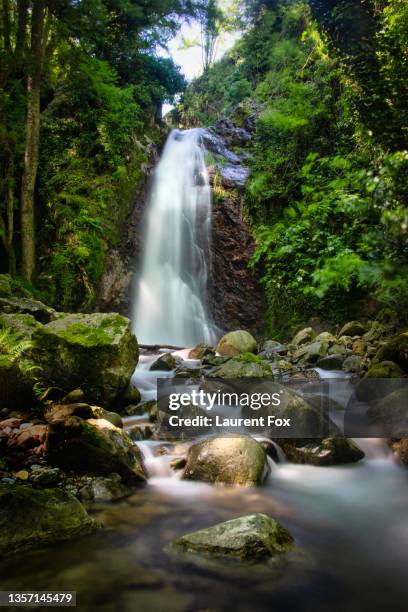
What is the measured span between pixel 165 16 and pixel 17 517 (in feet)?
51.9

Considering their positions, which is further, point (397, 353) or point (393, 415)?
point (397, 353)

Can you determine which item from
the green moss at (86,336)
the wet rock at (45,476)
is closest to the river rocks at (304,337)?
the green moss at (86,336)

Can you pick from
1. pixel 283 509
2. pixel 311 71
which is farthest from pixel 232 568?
pixel 311 71

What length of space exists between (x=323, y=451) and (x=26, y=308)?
588 centimetres

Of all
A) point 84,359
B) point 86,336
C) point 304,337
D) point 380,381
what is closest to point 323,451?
point 380,381

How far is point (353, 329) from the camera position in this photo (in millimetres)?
10633

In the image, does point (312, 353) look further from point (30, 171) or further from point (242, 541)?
point (30, 171)

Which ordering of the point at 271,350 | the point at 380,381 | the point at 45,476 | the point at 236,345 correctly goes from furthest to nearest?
the point at 271,350 → the point at 236,345 → the point at 380,381 → the point at 45,476

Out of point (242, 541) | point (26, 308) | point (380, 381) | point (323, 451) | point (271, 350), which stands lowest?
point (271, 350)

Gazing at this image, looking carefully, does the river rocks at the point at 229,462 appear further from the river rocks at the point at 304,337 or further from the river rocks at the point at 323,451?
the river rocks at the point at 304,337

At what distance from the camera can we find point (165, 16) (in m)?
13.8

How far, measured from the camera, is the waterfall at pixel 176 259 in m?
13.2

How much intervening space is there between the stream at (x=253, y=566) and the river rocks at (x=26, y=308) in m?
4.18

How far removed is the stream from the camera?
2.62 meters
